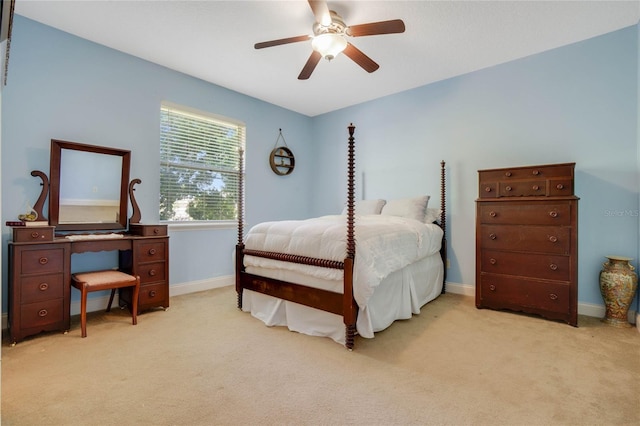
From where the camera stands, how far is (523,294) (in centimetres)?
284

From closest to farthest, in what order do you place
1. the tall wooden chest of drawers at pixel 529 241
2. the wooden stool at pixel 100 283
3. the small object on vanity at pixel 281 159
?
1. the wooden stool at pixel 100 283
2. the tall wooden chest of drawers at pixel 529 241
3. the small object on vanity at pixel 281 159

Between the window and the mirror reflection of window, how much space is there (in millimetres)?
525

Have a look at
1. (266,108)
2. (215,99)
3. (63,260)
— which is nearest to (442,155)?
(266,108)

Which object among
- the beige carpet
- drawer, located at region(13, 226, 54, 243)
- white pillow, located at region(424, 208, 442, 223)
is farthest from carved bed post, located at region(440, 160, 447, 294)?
drawer, located at region(13, 226, 54, 243)

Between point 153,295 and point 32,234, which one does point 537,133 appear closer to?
point 153,295

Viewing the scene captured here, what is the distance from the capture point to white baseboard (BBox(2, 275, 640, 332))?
2.66 m

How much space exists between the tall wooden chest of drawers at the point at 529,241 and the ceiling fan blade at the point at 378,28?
5.53 ft

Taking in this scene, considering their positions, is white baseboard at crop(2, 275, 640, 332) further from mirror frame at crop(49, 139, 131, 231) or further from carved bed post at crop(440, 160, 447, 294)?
mirror frame at crop(49, 139, 131, 231)

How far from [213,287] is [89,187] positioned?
68.7 inches

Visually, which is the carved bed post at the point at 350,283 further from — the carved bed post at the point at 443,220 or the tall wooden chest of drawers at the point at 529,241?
the carved bed post at the point at 443,220

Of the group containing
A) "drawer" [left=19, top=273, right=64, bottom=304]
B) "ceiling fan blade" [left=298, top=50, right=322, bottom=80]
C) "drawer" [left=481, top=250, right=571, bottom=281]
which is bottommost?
"drawer" [left=19, top=273, right=64, bottom=304]

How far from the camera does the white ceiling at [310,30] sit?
2457mm

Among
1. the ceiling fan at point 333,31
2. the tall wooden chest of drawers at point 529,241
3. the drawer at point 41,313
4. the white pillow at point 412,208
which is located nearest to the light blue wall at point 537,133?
the white pillow at point 412,208

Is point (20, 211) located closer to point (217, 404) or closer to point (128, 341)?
point (128, 341)
